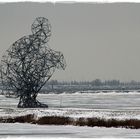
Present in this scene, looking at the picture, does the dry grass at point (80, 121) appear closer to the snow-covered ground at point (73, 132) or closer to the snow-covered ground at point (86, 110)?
the snow-covered ground at point (73, 132)

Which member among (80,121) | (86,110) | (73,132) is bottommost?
(73,132)

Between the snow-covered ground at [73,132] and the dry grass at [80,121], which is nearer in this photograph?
the snow-covered ground at [73,132]

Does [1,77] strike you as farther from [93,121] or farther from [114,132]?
[114,132]

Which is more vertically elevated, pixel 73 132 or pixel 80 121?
pixel 80 121

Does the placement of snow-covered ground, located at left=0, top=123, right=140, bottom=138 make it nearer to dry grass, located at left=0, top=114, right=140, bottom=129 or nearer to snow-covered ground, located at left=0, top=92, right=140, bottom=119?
dry grass, located at left=0, top=114, right=140, bottom=129

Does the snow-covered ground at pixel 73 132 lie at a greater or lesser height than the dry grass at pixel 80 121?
lesser

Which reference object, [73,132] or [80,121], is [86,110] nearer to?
[80,121]

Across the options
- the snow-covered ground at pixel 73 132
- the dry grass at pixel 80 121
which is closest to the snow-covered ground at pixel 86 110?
the dry grass at pixel 80 121

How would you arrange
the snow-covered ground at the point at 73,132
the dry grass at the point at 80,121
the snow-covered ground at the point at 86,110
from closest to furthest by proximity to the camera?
1. the snow-covered ground at the point at 73,132
2. the dry grass at the point at 80,121
3. the snow-covered ground at the point at 86,110

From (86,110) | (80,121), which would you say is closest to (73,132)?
(80,121)

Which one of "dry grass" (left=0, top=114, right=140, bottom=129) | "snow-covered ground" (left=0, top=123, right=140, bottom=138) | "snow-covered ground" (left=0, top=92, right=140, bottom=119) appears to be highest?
"snow-covered ground" (left=0, top=92, right=140, bottom=119)

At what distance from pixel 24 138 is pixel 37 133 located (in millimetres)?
1892

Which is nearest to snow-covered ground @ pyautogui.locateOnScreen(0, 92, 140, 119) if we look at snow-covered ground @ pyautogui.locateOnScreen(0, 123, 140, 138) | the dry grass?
the dry grass

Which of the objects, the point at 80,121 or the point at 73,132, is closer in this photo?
the point at 73,132
